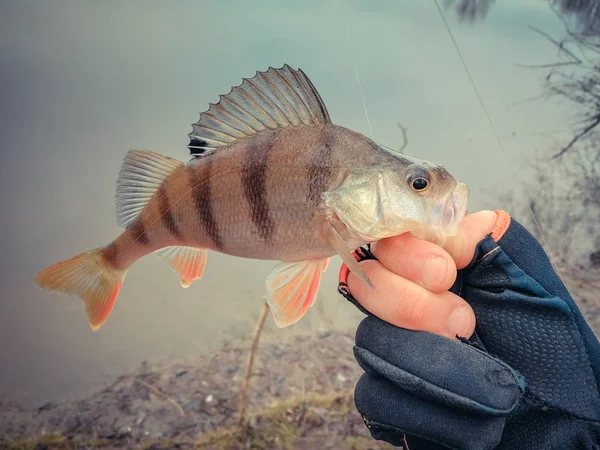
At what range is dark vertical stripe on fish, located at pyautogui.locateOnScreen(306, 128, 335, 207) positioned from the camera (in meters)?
0.61

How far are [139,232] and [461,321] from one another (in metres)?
0.54

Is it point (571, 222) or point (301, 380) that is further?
point (571, 222)

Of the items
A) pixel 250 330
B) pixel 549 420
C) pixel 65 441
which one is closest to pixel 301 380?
pixel 250 330

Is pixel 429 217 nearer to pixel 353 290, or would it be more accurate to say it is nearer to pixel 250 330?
pixel 353 290

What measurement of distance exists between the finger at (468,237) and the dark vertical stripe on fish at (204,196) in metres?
0.35

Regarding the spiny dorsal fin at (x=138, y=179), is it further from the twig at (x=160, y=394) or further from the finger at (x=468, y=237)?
the twig at (x=160, y=394)

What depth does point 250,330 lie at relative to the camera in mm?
1755

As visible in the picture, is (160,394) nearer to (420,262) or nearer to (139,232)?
(139,232)

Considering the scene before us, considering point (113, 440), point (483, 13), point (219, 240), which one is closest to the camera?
point (219, 240)

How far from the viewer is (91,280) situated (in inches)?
32.8

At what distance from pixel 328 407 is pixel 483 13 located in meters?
1.77

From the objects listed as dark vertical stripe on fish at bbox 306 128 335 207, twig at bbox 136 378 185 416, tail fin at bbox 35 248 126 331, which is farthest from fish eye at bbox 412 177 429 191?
twig at bbox 136 378 185 416

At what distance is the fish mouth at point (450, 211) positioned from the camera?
1.88ft

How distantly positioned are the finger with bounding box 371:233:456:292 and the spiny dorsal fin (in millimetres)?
374
